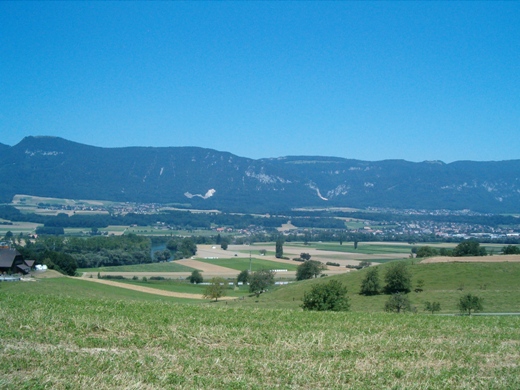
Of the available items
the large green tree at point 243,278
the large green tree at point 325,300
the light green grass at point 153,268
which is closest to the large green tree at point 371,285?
the large green tree at point 243,278

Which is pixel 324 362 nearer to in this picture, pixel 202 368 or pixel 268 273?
pixel 202 368

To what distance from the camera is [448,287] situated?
46.6 meters

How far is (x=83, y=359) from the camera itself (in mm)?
9383

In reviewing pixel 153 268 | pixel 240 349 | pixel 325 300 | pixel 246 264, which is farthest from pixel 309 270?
pixel 240 349

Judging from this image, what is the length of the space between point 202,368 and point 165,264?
7364 cm

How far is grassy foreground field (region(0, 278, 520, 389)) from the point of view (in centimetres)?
870

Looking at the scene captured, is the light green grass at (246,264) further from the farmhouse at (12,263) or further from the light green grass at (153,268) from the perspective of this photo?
the farmhouse at (12,263)

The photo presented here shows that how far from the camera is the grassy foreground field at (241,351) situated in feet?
28.5

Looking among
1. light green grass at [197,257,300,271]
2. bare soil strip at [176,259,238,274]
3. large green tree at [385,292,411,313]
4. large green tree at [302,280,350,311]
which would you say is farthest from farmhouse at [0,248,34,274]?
large green tree at [302,280,350,311]

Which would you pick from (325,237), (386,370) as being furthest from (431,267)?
(325,237)

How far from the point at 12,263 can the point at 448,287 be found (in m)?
42.8

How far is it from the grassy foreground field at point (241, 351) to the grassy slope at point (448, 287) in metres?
22.9

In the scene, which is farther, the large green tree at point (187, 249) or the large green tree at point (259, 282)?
the large green tree at point (187, 249)

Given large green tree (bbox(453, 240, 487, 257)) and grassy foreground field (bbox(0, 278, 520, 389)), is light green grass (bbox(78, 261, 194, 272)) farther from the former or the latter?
grassy foreground field (bbox(0, 278, 520, 389))
